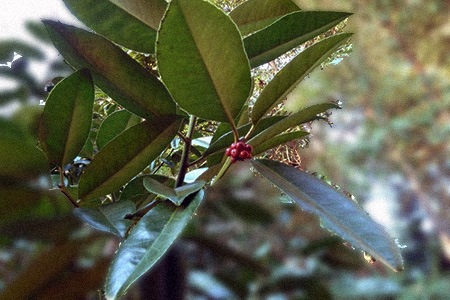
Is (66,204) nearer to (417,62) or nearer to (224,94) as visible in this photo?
(224,94)

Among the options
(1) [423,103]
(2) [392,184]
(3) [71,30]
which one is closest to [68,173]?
(3) [71,30]

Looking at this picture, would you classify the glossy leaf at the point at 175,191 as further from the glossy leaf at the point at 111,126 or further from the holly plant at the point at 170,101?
the glossy leaf at the point at 111,126

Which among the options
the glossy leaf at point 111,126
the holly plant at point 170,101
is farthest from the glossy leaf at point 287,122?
the glossy leaf at point 111,126

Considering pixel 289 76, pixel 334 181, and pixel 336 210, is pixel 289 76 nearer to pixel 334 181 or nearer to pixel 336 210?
pixel 336 210

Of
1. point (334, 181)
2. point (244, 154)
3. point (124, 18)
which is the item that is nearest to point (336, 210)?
point (244, 154)

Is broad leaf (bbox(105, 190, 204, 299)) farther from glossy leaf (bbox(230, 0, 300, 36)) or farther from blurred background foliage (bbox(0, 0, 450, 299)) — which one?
glossy leaf (bbox(230, 0, 300, 36))

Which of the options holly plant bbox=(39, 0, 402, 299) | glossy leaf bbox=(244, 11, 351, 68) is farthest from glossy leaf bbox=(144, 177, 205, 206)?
glossy leaf bbox=(244, 11, 351, 68)

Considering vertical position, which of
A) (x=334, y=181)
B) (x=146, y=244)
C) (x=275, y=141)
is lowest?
(x=146, y=244)
